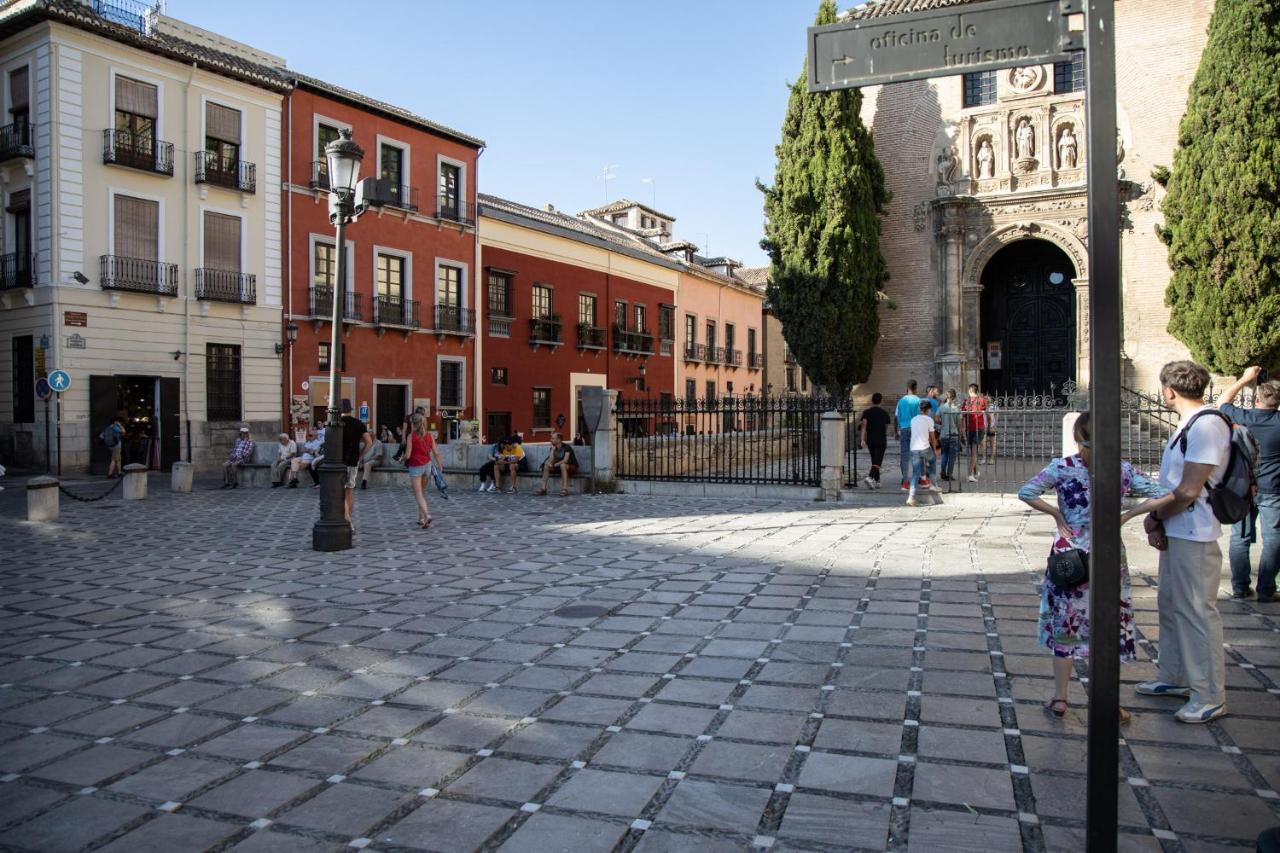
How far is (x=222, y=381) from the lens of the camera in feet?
73.5

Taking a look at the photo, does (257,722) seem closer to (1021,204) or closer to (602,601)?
(602,601)

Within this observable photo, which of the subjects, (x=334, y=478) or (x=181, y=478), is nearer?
(x=334, y=478)

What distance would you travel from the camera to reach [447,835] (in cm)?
305

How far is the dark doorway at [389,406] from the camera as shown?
84.2 ft

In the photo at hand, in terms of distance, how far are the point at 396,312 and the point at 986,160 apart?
18495 mm

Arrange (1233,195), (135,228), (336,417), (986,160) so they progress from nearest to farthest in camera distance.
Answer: (336,417), (1233,195), (135,228), (986,160)

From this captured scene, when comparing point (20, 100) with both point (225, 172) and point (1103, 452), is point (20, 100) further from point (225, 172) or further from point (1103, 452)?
point (1103, 452)

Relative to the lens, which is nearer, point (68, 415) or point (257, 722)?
point (257, 722)

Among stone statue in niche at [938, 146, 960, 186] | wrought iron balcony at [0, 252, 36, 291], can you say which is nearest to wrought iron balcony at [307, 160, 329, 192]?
wrought iron balcony at [0, 252, 36, 291]

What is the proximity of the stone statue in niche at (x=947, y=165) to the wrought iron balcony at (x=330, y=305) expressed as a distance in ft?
58.6

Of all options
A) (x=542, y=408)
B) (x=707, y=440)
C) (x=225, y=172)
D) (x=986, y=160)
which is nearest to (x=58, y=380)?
(x=225, y=172)

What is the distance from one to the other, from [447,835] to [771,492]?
1197cm

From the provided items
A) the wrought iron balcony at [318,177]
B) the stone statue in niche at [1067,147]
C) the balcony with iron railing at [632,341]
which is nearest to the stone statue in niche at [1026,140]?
the stone statue in niche at [1067,147]

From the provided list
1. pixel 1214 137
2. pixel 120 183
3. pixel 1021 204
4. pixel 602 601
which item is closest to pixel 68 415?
pixel 120 183
